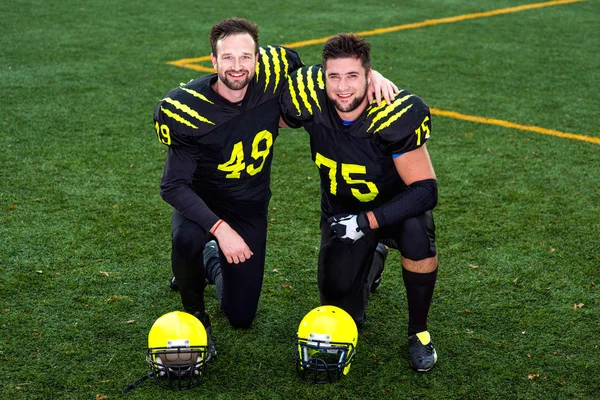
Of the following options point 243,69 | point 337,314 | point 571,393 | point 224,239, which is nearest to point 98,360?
point 224,239

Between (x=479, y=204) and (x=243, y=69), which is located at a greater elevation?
(x=243, y=69)

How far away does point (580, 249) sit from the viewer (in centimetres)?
456

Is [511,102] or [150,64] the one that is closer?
[511,102]

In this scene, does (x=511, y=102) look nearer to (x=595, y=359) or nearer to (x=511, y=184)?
(x=511, y=184)

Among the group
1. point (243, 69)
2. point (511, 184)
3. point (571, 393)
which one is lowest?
point (571, 393)

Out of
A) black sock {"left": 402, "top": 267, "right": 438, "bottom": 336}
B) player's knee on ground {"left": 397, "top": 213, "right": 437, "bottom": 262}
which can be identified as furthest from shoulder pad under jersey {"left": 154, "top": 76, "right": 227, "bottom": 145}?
black sock {"left": 402, "top": 267, "right": 438, "bottom": 336}

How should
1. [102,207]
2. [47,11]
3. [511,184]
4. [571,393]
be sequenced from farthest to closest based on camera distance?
[47,11] → [511,184] → [102,207] → [571,393]

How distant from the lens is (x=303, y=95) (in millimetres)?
3691

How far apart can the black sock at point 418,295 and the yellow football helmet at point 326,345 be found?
344mm

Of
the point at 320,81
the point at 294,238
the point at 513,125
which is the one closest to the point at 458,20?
the point at 513,125

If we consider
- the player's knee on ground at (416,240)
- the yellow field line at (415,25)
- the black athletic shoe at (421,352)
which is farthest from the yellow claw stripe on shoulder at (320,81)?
the yellow field line at (415,25)

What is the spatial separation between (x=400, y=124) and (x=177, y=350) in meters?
1.39

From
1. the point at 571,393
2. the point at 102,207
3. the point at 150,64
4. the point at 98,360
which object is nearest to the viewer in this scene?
the point at 571,393

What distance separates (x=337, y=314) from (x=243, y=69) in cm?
122
